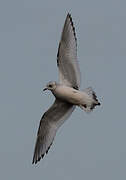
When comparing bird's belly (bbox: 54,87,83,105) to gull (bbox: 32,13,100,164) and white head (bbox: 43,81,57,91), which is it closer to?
gull (bbox: 32,13,100,164)

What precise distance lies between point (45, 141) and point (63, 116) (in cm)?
77

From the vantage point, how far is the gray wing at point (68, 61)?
44.6 feet

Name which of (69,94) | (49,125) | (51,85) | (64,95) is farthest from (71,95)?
(49,125)

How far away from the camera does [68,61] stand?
13.6 m

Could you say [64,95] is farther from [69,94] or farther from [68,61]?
[68,61]

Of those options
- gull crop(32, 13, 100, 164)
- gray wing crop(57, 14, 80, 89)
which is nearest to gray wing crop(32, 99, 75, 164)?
gull crop(32, 13, 100, 164)

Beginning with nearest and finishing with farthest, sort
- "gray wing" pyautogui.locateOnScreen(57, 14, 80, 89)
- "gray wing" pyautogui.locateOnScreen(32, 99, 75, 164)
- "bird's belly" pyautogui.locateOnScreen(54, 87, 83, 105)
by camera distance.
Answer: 1. "bird's belly" pyautogui.locateOnScreen(54, 87, 83, 105)
2. "gray wing" pyautogui.locateOnScreen(57, 14, 80, 89)
3. "gray wing" pyautogui.locateOnScreen(32, 99, 75, 164)

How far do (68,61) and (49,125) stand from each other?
1.75 m

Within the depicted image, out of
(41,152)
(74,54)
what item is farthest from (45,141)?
(74,54)

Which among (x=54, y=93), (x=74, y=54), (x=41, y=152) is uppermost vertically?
(x=74, y=54)

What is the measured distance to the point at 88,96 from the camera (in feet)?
43.7

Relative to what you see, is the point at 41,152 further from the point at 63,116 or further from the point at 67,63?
the point at 67,63

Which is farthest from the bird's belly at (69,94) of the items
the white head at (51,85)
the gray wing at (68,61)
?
the gray wing at (68,61)

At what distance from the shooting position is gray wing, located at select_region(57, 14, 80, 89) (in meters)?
13.6
